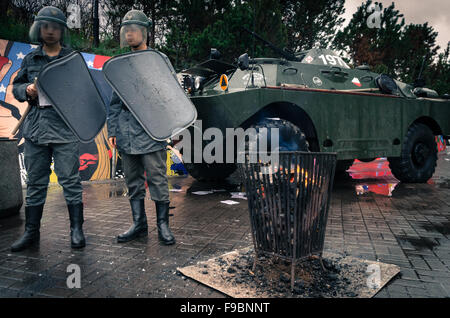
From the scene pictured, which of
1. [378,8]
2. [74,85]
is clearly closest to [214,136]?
[74,85]

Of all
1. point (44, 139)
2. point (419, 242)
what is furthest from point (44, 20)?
point (419, 242)

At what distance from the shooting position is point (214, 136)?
575 centimetres

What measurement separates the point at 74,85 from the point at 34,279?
1833mm

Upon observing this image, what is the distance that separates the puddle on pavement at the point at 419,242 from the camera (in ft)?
11.2

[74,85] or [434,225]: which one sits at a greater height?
[74,85]

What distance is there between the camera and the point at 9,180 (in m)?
4.69

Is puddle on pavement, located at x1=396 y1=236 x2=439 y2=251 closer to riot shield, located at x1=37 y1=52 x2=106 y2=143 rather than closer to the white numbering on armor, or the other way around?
riot shield, located at x1=37 y1=52 x2=106 y2=143

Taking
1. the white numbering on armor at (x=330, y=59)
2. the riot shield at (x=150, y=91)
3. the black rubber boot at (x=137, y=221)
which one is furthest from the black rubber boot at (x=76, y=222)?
the white numbering on armor at (x=330, y=59)

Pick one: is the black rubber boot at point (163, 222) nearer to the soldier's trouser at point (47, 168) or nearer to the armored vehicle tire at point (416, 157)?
the soldier's trouser at point (47, 168)

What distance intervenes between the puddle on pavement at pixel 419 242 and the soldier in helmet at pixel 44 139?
3238mm

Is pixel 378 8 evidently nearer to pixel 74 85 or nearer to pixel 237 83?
pixel 237 83

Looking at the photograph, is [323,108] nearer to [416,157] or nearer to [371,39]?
[416,157]

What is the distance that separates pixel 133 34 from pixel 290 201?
2334 millimetres

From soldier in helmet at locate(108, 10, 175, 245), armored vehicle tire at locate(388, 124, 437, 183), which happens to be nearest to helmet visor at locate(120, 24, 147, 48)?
soldier in helmet at locate(108, 10, 175, 245)
